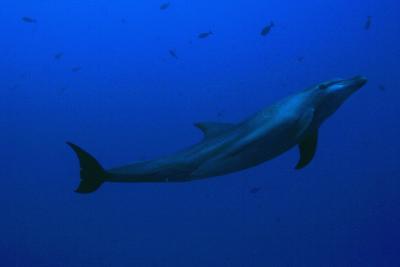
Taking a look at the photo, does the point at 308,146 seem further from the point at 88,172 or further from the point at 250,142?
the point at 88,172

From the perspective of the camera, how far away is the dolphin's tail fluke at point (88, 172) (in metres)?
4.29

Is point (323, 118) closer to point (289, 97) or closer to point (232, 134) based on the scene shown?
point (289, 97)

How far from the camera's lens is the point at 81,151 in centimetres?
436

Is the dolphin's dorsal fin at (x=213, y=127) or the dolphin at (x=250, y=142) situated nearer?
the dolphin at (x=250, y=142)

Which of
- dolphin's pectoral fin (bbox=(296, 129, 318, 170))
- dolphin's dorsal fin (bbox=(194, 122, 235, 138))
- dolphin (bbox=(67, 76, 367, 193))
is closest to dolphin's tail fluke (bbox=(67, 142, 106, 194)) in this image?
dolphin (bbox=(67, 76, 367, 193))

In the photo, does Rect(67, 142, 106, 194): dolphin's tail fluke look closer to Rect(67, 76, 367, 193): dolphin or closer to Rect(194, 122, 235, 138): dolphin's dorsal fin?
Rect(67, 76, 367, 193): dolphin

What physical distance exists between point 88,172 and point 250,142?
1.65 meters

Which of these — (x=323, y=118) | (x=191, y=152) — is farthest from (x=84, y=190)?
(x=323, y=118)

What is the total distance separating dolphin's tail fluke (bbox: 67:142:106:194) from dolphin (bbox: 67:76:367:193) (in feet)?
0.25

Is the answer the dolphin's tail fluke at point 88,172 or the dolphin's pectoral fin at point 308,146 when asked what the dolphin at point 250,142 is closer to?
the dolphin's tail fluke at point 88,172

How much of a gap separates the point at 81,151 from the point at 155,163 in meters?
0.87

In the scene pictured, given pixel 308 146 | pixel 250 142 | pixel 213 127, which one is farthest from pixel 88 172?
pixel 308 146

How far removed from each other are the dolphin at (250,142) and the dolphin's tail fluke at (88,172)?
0.08 meters

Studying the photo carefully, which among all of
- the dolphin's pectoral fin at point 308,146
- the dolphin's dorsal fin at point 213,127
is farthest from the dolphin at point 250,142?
the dolphin's pectoral fin at point 308,146
